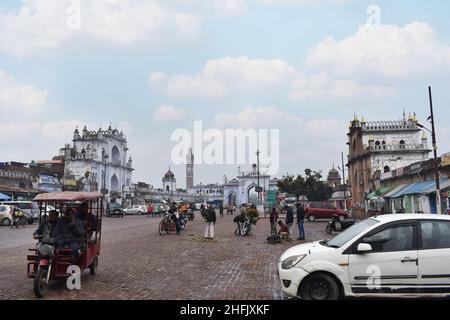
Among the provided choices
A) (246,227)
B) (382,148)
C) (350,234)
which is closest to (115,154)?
(382,148)

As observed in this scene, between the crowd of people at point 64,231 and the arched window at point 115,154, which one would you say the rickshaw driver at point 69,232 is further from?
the arched window at point 115,154

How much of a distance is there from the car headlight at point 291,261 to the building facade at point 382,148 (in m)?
35.5

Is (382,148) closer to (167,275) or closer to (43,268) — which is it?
(167,275)

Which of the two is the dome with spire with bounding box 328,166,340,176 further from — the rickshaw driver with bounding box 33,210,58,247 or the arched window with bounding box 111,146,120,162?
the rickshaw driver with bounding box 33,210,58,247

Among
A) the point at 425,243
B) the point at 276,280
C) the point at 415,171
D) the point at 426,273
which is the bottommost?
the point at 276,280

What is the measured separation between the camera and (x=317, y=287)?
6457 mm

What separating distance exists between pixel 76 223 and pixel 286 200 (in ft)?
228

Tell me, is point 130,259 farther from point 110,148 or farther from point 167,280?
point 110,148

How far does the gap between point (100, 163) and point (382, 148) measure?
2169 inches

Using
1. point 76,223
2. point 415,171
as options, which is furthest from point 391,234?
point 415,171

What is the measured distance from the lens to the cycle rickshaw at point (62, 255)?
739 cm

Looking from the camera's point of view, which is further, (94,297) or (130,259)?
(130,259)

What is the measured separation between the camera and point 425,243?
20.8 ft

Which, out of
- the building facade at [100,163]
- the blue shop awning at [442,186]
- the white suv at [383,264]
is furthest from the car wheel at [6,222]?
the building facade at [100,163]
